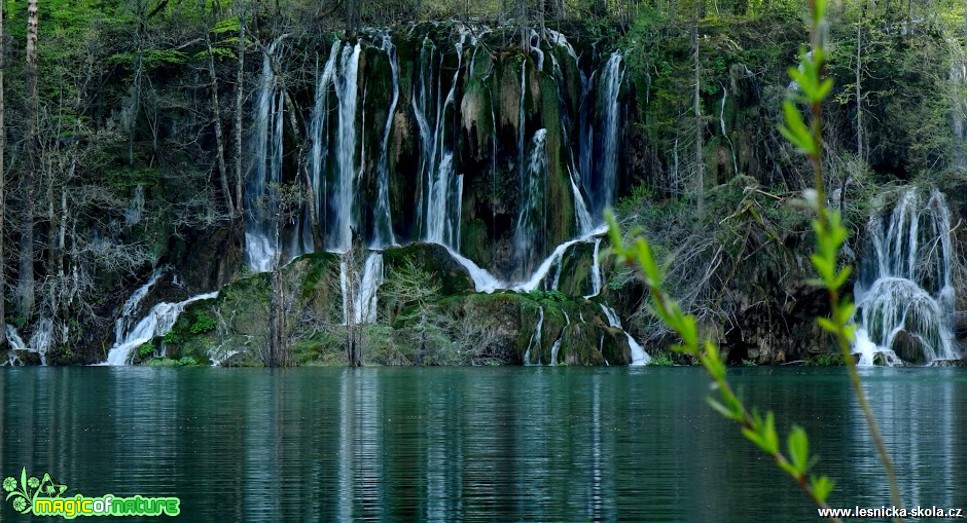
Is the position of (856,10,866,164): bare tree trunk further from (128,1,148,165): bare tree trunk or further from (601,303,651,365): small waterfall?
(128,1,148,165): bare tree trunk

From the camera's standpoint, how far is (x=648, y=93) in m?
44.7

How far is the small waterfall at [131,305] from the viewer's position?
41.8 m

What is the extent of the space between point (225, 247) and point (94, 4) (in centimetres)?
1183

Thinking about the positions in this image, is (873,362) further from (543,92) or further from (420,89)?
(420,89)

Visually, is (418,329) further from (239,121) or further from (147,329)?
(239,121)

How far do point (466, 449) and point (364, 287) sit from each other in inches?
1003

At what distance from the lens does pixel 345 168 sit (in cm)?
4497

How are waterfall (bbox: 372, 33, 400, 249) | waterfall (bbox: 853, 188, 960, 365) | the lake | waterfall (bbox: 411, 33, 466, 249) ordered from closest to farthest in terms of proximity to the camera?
the lake, waterfall (bbox: 853, 188, 960, 365), waterfall (bbox: 411, 33, 466, 249), waterfall (bbox: 372, 33, 400, 249)

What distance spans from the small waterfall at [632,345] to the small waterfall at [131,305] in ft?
47.9

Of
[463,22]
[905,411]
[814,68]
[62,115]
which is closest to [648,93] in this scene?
[463,22]

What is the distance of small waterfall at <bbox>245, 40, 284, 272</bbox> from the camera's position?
4562 centimetres

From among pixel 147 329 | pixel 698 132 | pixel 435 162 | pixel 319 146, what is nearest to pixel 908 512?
pixel 698 132

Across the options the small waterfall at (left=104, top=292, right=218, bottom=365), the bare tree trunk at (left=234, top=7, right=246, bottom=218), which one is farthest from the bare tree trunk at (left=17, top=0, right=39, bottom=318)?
the bare tree trunk at (left=234, top=7, right=246, bottom=218)

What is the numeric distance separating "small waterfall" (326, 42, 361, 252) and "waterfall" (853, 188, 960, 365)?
16.1 m
